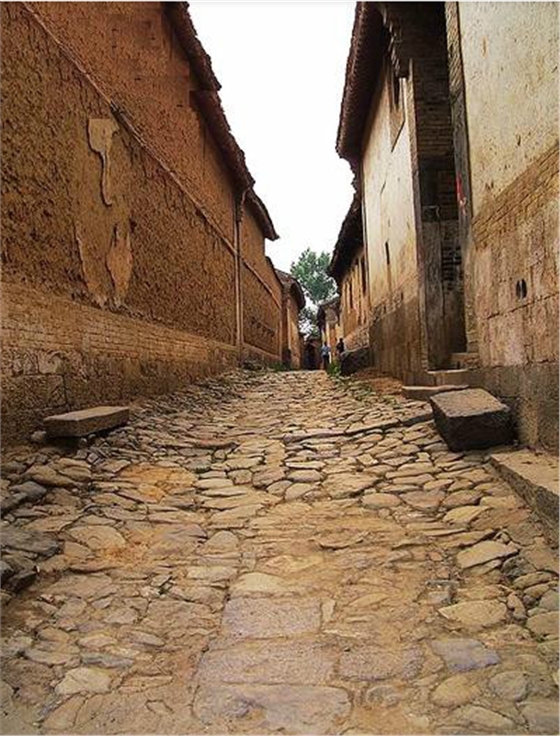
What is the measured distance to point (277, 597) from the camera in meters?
2.72

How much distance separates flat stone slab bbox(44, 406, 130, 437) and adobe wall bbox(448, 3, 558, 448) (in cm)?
364

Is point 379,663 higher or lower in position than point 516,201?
lower

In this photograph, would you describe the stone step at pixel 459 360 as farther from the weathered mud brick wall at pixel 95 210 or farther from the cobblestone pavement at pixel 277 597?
the weathered mud brick wall at pixel 95 210

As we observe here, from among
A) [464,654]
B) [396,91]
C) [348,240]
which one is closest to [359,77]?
[396,91]

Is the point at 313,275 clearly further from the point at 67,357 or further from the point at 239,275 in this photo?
the point at 67,357

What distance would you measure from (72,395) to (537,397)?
4.25m

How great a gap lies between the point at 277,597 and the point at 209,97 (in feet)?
32.6

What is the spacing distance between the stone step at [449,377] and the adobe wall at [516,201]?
1.94 feet

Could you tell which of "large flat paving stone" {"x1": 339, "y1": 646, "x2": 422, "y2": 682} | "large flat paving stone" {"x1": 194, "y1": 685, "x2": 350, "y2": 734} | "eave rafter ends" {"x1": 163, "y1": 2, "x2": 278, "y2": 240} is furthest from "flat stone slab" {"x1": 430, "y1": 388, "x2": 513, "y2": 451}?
"eave rafter ends" {"x1": 163, "y1": 2, "x2": 278, "y2": 240}

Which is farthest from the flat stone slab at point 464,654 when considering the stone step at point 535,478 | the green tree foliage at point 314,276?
the green tree foliage at point 314,276

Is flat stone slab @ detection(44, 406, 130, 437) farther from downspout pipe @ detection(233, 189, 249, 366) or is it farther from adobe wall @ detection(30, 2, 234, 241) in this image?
A: downspout pipe @ detection(233, 189, 249, 366)

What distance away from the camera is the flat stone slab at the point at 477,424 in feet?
14.0

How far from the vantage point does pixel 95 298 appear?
19.9ft

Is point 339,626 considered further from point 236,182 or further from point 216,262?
point 236,182
